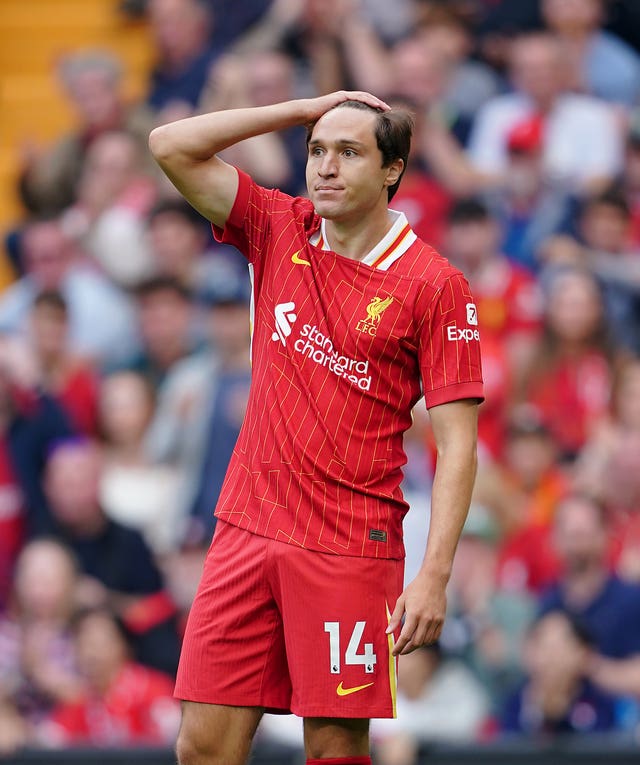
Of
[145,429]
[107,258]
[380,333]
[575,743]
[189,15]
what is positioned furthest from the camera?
[189,15]

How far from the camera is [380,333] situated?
158 inches

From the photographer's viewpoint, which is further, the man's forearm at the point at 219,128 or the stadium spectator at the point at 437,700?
the stadium spectator at the point at 437,700

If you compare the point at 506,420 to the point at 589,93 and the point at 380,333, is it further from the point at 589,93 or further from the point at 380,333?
the point at 380,333

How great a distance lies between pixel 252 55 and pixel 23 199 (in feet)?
6.15

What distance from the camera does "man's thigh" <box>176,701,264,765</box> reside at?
397 cm

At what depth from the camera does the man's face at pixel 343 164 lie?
403 cm

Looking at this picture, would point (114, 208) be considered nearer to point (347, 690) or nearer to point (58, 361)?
point (58, 361)

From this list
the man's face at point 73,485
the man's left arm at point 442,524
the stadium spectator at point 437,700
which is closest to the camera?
the man's left arm at point 442,524

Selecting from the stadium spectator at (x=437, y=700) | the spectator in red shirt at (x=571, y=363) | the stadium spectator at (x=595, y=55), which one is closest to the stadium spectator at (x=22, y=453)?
the stadium spectator at (x=437, y=700)

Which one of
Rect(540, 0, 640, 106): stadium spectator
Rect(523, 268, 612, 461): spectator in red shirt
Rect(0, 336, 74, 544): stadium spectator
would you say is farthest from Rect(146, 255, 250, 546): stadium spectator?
Rect(540, 0, 640, 106): stadium spectator

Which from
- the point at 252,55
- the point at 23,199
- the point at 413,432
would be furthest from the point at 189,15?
the point at 413,432

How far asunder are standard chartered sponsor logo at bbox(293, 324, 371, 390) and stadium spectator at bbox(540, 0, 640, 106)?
5.31 metres

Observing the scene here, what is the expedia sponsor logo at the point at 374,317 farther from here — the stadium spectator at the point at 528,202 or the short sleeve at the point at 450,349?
the stadium spectator at the point at 528,202

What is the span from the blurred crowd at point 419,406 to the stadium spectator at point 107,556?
1cm
